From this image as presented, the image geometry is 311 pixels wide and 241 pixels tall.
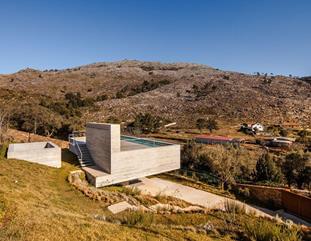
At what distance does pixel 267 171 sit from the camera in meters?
18.1

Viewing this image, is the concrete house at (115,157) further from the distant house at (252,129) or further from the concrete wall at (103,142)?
the distant house at (252,129)

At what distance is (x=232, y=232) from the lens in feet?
29.0

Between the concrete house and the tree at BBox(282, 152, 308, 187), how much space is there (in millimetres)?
8175

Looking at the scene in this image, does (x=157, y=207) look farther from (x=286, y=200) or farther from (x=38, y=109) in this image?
(x=38, y=109)

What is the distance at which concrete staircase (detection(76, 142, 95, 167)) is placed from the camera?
55.5 ft

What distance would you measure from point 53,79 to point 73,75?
758 centimetres

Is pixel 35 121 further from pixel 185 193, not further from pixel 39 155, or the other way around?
pixel 185 193

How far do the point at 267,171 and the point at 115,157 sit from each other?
10.9 meters

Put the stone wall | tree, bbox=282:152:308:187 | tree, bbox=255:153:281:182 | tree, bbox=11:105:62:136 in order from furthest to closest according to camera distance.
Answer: tree, bbox=11:105:62:136
tree, bbox=255:153:281:182
tree, bbox=282:152:308:187
the stone wall

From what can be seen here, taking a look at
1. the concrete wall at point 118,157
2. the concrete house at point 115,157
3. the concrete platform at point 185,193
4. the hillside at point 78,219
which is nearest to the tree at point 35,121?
the concrete house at point 115,157

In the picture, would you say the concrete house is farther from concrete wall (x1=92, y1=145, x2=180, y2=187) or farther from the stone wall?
the stone wall

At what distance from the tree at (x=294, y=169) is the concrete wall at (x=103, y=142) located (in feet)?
41.0

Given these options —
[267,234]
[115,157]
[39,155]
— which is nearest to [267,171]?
[115,157]

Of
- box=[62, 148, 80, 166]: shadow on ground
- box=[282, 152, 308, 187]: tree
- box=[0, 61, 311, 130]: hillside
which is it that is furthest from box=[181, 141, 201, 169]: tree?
box=[0, 61, 311, 130]: hillside
